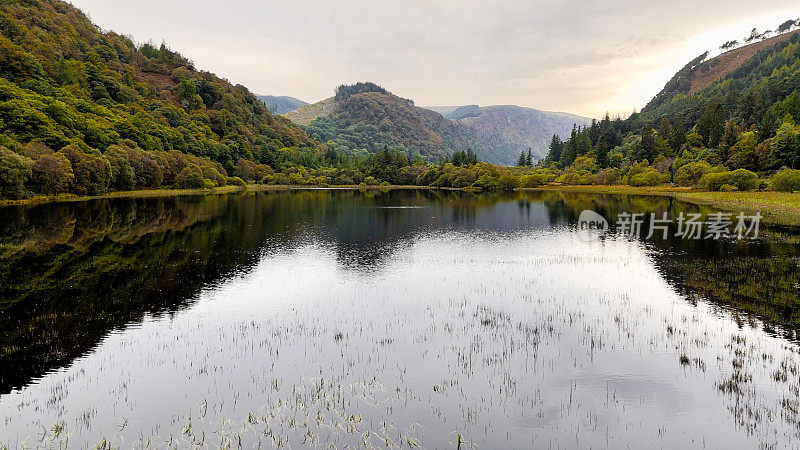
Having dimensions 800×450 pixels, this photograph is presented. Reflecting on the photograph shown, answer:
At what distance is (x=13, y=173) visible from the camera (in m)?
65.4

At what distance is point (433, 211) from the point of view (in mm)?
80438

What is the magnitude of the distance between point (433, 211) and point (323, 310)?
5830cm

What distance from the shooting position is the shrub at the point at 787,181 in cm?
8512

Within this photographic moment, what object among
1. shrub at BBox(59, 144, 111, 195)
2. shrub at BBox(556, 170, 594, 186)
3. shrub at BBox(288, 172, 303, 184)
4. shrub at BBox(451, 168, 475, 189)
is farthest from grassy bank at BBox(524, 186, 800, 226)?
shrub at BBox(288, 172, 303, 184)

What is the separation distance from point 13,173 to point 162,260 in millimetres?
51883

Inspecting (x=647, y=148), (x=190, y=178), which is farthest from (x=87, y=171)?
(x=647, y=148)

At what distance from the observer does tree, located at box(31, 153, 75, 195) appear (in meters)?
73.1

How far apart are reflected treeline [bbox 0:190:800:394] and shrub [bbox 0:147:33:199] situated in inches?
301

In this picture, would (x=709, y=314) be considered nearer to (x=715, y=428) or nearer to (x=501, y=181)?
(x=715, y=428)

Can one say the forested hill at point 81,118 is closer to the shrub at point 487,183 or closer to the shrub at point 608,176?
the shrub at point 487,183

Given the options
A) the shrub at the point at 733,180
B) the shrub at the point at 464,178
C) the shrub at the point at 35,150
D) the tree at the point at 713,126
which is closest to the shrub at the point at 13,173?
the shrub at the point at 35,150

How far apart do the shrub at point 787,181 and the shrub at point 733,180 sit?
7388 mm

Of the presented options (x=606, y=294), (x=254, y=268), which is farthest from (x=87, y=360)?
(x=606, y=294)

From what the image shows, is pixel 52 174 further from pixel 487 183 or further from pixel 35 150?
pixel 487 183
